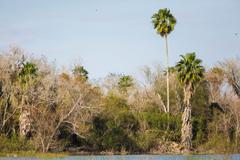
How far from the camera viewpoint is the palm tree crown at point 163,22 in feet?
222

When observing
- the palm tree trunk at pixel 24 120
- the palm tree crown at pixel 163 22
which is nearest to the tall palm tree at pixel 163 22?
the palm tree crown at pixel 163 22

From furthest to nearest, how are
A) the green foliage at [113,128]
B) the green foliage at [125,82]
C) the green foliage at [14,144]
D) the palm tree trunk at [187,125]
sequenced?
the green foliage at [125,82] < the palm tree trunk at [187,125] < the green foliage at [113,128] < the green foliage at [14,144]

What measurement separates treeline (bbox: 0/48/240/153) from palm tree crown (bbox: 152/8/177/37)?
7.78 m

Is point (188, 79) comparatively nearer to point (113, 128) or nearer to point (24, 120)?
point (113, 128)

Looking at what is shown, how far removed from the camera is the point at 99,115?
5919cm

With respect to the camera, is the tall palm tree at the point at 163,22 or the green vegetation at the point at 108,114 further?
the tall palm tree at the point at 163,22

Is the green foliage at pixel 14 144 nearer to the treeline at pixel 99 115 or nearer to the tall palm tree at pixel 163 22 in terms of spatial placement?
the treeline at pixel 99 115

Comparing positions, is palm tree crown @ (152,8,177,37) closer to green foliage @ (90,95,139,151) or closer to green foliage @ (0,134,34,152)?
green foliage @ (90,95,139,151)

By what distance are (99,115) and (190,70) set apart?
1077cm

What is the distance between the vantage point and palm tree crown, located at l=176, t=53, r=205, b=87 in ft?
192

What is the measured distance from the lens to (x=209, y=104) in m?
66.1

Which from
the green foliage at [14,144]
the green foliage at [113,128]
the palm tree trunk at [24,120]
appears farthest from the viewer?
the green foliage at [113,128]

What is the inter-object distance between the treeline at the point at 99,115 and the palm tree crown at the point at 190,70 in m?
0.11

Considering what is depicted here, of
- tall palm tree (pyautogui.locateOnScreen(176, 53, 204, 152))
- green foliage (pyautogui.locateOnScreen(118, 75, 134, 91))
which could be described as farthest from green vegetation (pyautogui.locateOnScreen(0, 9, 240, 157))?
green foliage (pyautogui.locateOnScreen(118, 75, 134, 91))
